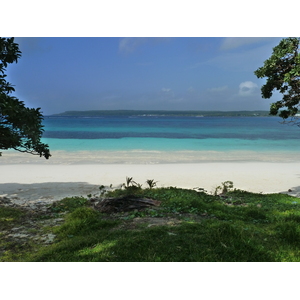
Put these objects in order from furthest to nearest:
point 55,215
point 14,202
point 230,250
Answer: point 14,202, point 55,215, point 230,250

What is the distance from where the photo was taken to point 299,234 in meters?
4.18

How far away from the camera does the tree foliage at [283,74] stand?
25.7 ft

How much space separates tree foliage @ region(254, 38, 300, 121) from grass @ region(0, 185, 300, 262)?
4145mm

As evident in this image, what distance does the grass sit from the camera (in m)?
3.59

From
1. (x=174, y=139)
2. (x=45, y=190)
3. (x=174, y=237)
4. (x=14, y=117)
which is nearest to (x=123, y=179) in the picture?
(x=45, y=190)

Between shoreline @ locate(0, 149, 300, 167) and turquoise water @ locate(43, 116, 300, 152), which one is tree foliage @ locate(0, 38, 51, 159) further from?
turquoise water @ locate(43, 116, 300, 152)

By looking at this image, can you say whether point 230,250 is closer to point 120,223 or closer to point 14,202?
point 120,223

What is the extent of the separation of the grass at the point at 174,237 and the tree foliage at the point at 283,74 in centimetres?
414

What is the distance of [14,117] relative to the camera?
5.41m

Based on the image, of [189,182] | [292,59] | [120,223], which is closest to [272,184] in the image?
[189,182]

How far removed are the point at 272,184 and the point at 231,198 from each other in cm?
405

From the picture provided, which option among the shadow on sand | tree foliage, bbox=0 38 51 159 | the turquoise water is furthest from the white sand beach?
the turquoise water

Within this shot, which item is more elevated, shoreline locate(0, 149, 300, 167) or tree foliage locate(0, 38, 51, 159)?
tree foliage locate(0, 38, 51, 159)

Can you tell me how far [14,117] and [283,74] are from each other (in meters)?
7.74
